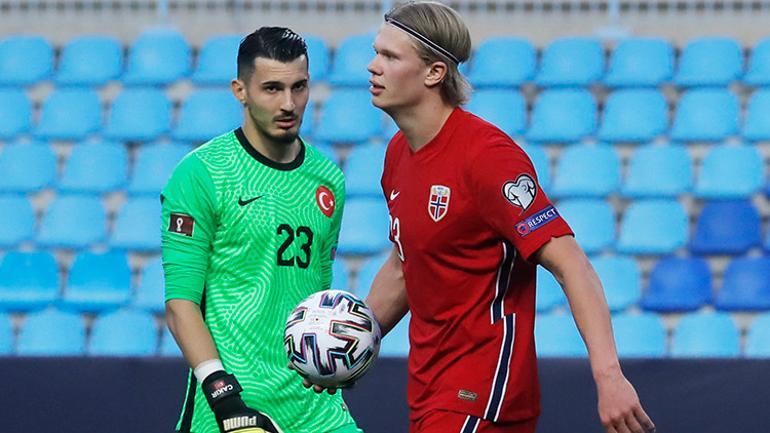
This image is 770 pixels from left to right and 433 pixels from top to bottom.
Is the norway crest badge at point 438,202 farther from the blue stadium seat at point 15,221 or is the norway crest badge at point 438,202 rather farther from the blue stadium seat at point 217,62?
the blue stadium seat at point 217,62

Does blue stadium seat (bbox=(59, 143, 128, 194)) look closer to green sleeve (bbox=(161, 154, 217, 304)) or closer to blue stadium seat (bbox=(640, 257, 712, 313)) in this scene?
blue stadium seat (bbox=(640, 257, 712, 313))

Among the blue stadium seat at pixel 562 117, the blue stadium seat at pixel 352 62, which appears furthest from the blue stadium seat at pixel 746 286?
the blue stadium seat at pixel 352 62

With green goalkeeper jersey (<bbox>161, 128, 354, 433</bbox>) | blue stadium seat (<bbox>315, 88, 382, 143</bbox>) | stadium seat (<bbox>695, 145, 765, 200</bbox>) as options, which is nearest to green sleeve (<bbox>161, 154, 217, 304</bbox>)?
green goalkeeper jersey (<bbox>161, 128, 354, 433</bbox>)

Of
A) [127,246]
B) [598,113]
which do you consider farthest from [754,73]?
[127,246]

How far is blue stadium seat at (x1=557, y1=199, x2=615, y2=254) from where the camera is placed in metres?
9.17

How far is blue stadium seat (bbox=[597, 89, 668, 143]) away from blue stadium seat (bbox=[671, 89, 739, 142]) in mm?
132

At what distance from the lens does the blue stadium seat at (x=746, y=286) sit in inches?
343

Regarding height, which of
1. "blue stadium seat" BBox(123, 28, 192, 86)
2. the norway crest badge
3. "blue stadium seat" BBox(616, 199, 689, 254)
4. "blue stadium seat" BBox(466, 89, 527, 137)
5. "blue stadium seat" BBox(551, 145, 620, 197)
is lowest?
"blue stadium seat" BBox(616, 199, 689, 254)

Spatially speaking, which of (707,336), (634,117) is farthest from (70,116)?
(707,336)

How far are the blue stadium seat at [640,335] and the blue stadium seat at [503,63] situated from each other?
257 centimetres

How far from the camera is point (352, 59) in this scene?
35.7 ft

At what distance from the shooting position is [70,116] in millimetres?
10914

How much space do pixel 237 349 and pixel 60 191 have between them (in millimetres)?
6287

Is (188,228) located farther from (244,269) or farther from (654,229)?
(654,229)
